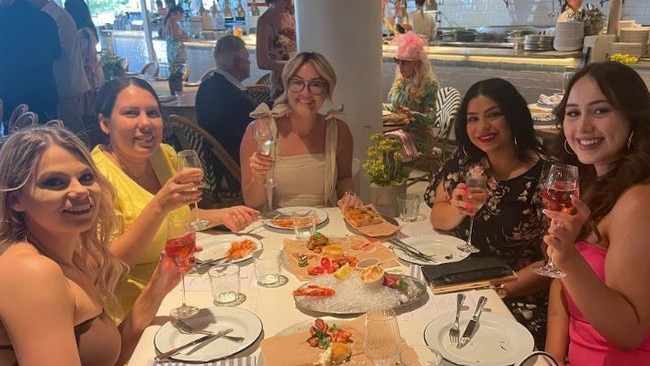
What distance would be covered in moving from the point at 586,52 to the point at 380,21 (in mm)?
2574

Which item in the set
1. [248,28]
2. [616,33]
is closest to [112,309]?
[616,33]

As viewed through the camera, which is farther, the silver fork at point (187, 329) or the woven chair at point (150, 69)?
the woven chair at point (150, 69)

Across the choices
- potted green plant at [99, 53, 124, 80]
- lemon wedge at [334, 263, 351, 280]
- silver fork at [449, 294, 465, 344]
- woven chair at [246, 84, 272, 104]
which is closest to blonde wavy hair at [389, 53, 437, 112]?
woven chair at [246, 84, 272, 104]

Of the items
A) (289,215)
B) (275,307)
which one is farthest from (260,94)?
(275,307)

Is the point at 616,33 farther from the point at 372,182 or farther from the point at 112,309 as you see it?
the point at 112,309

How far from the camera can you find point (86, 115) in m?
5.15

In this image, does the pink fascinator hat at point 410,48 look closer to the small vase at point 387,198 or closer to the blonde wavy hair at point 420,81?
the blonde wavy hair at point 420,81

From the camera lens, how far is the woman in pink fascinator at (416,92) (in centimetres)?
502

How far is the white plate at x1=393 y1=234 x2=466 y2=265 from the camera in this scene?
1.93 meters

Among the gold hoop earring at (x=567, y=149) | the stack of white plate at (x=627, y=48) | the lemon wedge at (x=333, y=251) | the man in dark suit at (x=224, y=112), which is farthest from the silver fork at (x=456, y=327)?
the stack of white plate at (x=627, y=48)

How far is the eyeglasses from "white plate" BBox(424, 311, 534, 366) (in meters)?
1.50

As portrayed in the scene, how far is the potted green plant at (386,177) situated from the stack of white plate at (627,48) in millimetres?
3622

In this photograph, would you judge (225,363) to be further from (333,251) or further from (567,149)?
(567,149)

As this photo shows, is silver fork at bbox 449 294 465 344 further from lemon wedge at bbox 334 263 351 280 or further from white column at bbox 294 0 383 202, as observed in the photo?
white column at bbox 294 0 383 202
